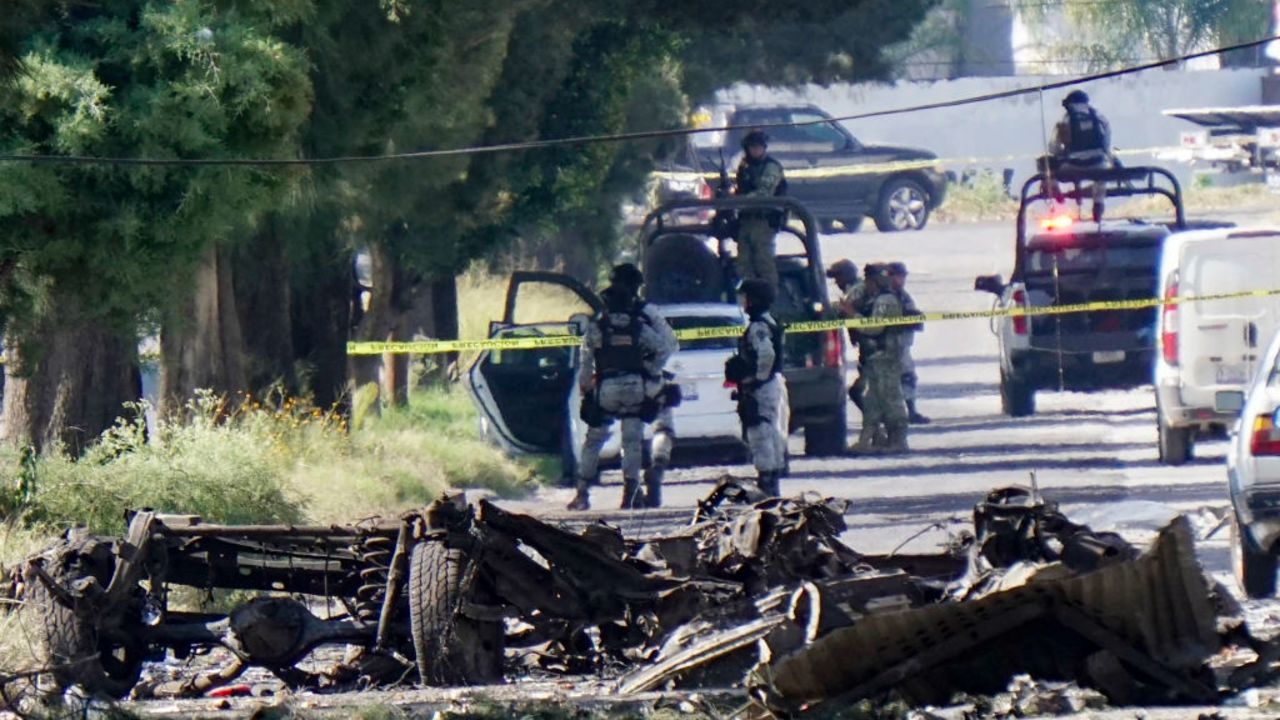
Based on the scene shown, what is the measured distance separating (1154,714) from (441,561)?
254 centimetres

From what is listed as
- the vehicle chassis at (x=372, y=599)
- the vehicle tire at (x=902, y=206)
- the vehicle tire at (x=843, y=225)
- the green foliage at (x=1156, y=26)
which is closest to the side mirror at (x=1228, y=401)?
the vehicle chassis at (x=372, y=599)

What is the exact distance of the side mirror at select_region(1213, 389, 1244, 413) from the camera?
10.8 meters

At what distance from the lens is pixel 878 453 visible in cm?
Answer: 1852

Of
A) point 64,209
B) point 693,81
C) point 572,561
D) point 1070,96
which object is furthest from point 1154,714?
point 693,81

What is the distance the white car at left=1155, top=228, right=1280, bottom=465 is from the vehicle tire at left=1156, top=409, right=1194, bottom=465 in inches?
11.2

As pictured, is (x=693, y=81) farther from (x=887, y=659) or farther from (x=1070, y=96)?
(x=887, y=659)

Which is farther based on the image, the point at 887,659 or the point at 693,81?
the point at 693,81

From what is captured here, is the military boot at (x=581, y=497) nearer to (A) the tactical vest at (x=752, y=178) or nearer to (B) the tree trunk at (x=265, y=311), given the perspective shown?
(B) the tree trunk at (x=265, y=311)

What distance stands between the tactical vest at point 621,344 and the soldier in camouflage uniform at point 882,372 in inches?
158

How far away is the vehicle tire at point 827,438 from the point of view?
1841cm

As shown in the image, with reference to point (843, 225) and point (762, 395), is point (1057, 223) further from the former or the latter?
point (843, 225)

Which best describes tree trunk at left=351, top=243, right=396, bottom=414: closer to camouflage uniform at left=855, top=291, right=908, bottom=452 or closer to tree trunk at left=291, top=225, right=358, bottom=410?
tree trunk at left=291, top=225, right=358, bottom=410

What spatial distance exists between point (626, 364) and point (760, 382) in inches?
38.2

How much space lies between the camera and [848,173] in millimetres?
36719
